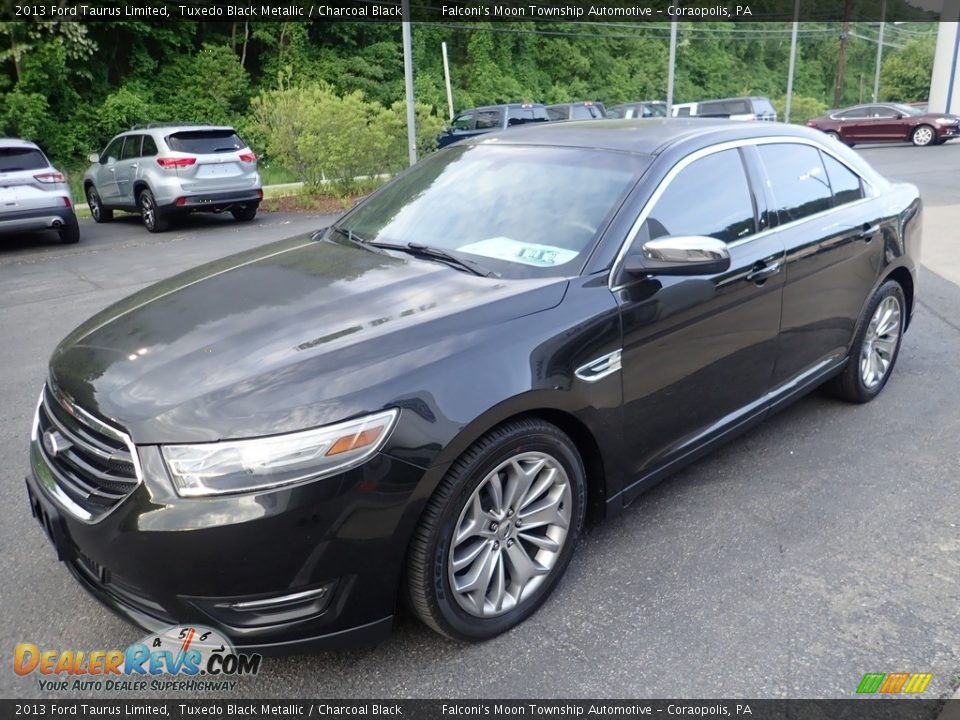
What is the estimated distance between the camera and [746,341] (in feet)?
11.6

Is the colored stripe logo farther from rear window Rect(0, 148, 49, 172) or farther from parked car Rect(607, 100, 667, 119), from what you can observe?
parked car Rect(607, 100, 667, 119)

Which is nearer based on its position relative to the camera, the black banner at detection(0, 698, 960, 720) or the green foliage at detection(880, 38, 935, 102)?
the black banner at detection(0, 698, 960, 720)

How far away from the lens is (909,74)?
2312 inches

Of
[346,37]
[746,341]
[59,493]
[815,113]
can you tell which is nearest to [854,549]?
[746,341]

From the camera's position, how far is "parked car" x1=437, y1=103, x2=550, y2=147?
2139 centimetres

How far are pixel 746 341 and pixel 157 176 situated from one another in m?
11.6

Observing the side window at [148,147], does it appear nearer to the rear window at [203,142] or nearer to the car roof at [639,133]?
the rear window at [203,142]

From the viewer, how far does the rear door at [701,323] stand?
3.05 meters

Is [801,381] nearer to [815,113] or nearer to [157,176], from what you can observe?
[157,176]

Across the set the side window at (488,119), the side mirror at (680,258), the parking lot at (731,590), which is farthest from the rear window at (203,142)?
the side mirror at (680,258)

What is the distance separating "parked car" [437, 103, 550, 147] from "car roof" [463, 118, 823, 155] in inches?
692

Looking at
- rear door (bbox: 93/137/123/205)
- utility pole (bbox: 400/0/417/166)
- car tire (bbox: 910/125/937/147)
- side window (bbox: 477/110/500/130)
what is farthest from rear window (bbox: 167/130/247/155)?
car tire (bbox: 910/125/937/147)

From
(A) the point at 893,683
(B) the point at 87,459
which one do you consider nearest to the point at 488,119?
(B) the point at 87,459

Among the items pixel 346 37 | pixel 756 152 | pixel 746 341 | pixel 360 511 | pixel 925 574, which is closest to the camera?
pixel 360 511
